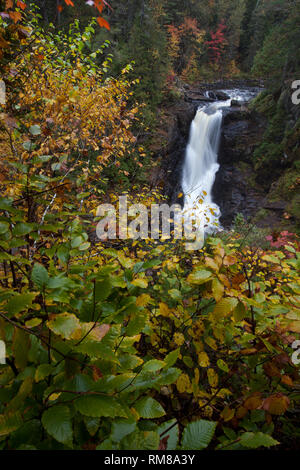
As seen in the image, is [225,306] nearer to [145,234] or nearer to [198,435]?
[198,435]

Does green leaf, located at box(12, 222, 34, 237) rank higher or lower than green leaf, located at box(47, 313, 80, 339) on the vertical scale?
higher

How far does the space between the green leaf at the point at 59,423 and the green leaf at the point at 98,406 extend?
0.13 ft

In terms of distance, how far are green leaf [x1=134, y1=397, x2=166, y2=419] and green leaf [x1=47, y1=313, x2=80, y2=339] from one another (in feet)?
1.13

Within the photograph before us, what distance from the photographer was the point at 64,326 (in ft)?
2.05

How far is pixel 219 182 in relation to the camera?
16766 millimetres

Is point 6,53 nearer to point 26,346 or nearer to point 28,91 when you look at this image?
point 28,91

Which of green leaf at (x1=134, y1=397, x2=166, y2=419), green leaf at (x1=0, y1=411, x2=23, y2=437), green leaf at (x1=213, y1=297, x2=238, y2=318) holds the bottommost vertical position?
green leaf at (x1=134, y1=397, x2=166, y2=419)

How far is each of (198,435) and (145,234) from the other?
3929mm

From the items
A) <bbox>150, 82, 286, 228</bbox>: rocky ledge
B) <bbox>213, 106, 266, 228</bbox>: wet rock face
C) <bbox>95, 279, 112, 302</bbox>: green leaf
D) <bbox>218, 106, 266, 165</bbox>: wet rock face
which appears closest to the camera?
<bbox>95, 279, 112, 302</bbox>: green leaf

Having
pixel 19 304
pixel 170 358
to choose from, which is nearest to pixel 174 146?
pixel 170 358

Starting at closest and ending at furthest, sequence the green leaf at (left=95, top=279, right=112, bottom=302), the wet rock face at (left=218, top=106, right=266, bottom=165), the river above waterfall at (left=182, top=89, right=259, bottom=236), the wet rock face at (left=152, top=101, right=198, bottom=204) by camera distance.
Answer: the green leaf at (left=95, top=279, right=112, bottom=302) < the wet rock face at (left=152, top=101, right=198, bottom=204) < the river above waterfall at (left=182, top=89, right=259, bottom=236) < the wet rock face at (left=218, top=106, right=266, bottom=165)

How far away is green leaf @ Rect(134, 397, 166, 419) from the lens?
69 centimetres

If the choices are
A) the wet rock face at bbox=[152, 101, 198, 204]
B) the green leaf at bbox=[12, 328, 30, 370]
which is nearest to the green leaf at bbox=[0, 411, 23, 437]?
the green leaf at bbox=[12, 328, 30, 370]

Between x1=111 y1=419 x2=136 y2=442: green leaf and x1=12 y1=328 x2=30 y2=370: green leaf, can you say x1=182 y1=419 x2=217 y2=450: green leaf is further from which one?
x1=12 y1=328 x2=30 y2=370: green leaf
